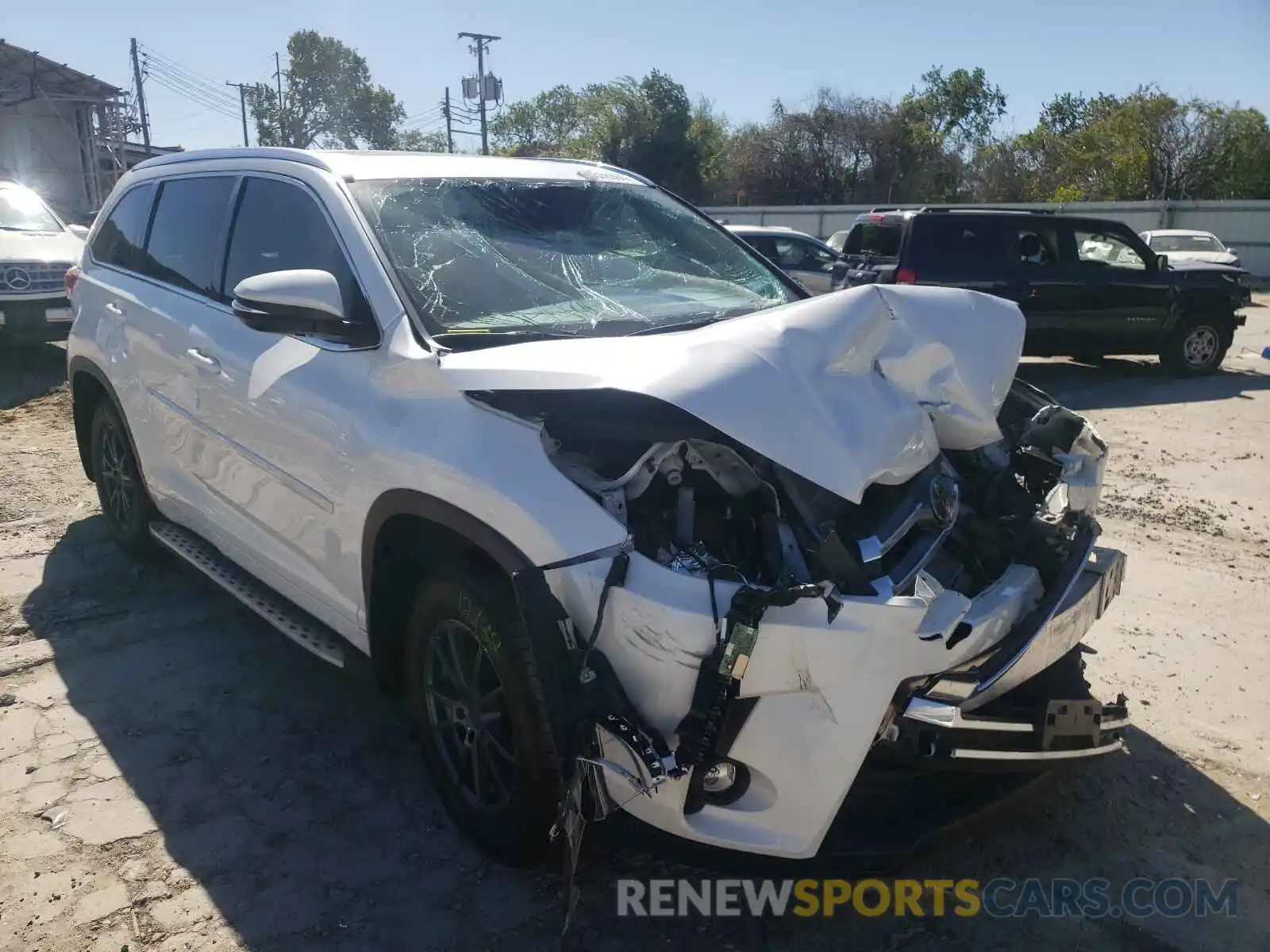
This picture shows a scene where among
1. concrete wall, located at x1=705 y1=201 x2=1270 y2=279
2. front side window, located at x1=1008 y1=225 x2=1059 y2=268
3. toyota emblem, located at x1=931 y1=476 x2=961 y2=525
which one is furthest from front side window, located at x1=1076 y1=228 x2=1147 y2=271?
concrete wall, located at x1=705 y1=201 x2=1270 y2=279

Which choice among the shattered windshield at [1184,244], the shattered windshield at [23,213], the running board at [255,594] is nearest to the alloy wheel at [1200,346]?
the shattered windshield at [1184,244]

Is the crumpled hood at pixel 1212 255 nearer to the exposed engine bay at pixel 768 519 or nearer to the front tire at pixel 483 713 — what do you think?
the exposed engine bay at pixel 768 519

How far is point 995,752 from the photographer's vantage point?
95.6 inches

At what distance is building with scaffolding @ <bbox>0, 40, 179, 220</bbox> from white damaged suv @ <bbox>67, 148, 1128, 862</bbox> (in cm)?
2753

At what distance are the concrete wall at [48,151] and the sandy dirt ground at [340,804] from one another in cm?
2846

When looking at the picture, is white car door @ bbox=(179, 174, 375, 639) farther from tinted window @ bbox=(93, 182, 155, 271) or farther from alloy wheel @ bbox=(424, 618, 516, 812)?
tinted window @ bbox=(93, 182, 155, 271)

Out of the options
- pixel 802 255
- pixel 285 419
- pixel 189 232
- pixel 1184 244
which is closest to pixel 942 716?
pixel 285 419

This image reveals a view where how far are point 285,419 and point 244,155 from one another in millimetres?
1458

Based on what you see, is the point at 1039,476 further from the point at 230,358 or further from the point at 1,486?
the point at 1,486

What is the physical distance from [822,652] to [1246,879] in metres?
1.70

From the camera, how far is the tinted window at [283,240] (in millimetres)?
3217

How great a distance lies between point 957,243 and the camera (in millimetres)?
10859

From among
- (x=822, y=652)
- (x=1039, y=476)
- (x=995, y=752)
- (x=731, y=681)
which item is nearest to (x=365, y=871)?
(x=731, y=681)

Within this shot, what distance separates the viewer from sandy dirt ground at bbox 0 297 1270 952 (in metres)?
2.64
